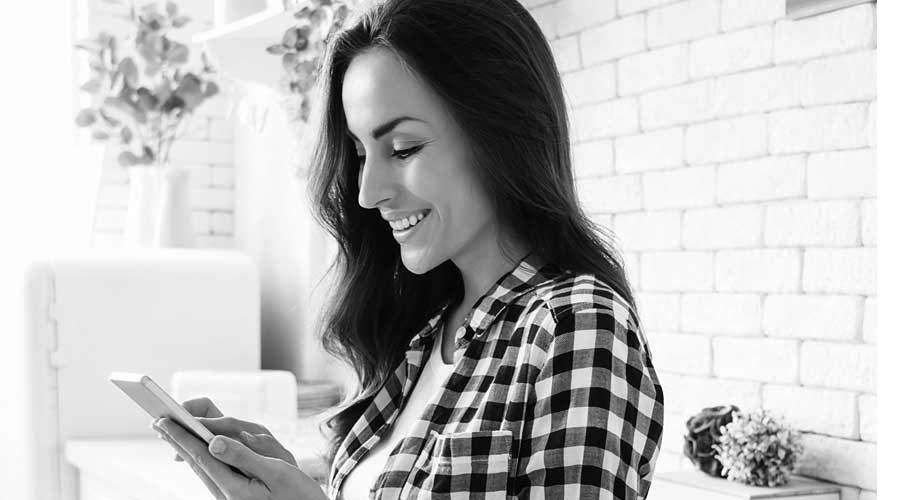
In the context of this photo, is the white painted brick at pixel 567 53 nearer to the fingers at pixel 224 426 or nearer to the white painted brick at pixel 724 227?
the white painted brick at pixel 724 227

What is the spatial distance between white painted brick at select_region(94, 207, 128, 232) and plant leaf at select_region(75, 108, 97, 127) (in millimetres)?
341

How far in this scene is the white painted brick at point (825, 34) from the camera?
1.91 m

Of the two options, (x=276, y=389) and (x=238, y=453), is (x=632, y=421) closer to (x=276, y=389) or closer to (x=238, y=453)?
(x=238, y=453)

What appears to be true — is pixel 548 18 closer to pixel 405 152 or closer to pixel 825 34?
pixel 825 34

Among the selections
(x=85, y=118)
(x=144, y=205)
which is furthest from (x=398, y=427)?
(x=85, y=118)

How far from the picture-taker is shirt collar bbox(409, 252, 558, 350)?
1345 mm

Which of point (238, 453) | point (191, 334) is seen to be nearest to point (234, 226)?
point (191, 334)

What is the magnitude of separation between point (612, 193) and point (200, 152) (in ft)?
5.60

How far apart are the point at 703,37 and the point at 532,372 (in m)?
1.28

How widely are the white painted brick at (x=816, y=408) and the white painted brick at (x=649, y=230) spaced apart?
397 millimetres

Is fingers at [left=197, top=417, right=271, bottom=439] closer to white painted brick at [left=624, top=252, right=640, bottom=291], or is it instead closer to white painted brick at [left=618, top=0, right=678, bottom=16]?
white painted brick at [left=624, top=252, right=640, bottom=291]

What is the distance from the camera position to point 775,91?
2.09 m

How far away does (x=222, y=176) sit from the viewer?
12.2ft

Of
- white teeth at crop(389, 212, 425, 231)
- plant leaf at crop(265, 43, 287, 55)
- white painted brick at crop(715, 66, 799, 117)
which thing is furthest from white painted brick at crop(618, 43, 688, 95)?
white teeth at crop(389, 212, 425, 231)
